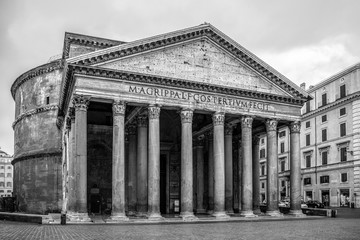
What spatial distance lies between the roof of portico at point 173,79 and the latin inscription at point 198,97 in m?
0.47

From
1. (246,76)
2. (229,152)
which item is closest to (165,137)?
(229,152)

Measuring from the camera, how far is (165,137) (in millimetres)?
37344

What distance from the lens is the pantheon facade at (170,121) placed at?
26.0 meters

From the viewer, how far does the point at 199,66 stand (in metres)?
29.5

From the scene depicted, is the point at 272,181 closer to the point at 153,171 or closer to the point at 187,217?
the point at 187,217

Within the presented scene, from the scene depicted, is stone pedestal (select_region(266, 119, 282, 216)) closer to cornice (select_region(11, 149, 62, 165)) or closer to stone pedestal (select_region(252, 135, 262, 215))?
stone pedestal (select_region(252, 135, 262, 215))

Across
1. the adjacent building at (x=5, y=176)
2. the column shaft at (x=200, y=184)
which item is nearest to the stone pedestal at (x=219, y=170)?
the column shaft at (x=200, y=184)

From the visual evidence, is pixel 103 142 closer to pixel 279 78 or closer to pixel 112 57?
pixel 112 57

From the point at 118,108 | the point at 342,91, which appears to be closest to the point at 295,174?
the point at 118,108

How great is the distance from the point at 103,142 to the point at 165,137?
17.4ft

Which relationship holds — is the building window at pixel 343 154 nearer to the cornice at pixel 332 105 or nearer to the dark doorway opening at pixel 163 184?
the cornice at pixel 332 105

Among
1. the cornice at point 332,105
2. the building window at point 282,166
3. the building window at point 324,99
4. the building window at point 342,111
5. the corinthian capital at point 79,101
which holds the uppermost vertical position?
the building window at point 324,99

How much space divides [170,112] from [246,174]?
30.9 ft

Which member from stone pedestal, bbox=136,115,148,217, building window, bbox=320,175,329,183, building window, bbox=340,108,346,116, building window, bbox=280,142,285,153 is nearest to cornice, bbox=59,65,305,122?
stone pedestal, bbox=136,115,148,217
